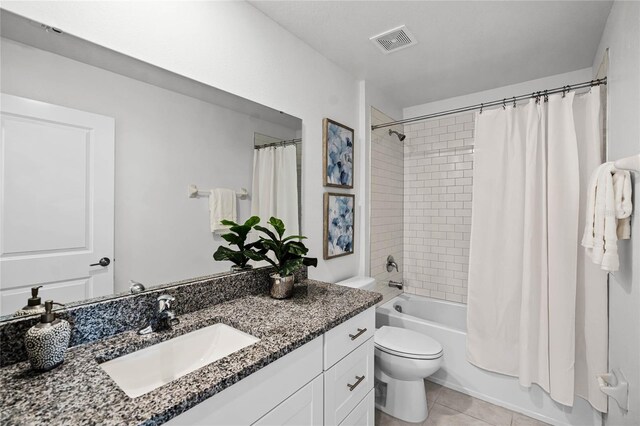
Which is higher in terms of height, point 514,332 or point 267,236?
point 267,236

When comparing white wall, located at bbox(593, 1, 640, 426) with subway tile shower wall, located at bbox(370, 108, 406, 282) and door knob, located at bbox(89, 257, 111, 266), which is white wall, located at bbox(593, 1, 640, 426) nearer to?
subway tile shower wall, located at bbox(370, 108, 406, 282)

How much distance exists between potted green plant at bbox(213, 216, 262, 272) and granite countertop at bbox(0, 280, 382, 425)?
0.86 ft

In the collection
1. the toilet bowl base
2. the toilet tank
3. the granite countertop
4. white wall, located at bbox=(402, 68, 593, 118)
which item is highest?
white wall, located at bbox=(402, 68, 593, 118)

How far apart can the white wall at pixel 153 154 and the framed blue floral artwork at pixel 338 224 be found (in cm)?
77

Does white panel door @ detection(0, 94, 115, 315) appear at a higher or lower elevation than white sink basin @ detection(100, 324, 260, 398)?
higher

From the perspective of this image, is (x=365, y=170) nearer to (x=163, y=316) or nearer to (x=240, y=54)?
(x=240, y=54)

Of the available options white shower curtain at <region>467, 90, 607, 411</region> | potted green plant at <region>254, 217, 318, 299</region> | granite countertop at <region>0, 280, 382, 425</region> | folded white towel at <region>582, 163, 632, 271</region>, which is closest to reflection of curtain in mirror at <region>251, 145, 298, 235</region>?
potted green plant at <region>254, 217, 318, 299</region>

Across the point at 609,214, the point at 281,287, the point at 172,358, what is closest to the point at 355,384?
the point at 281,287

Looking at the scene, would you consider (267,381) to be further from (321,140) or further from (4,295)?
(321,140)

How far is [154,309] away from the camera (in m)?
1.15

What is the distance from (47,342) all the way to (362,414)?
134 cm

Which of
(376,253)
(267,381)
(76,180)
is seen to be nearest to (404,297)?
(376,253)

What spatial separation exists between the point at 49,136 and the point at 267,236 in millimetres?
1026

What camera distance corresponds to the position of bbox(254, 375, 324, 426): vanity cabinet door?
3.09 ft
